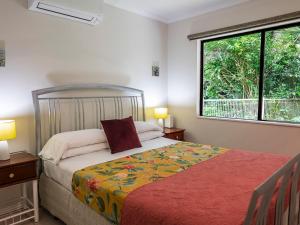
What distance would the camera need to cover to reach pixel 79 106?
3.06 metres

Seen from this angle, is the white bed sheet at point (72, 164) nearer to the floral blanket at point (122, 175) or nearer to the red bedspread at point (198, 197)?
the floral blanket at point (122, 175)

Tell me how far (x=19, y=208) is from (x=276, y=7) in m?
3.89

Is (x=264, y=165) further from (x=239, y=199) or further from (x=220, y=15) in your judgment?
(x=220, y=15)

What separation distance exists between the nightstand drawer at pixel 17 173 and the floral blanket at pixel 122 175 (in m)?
0.53

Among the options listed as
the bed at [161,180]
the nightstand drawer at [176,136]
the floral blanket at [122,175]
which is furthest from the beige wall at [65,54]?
the floral blanket at [122,175]

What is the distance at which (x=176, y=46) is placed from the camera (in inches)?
163

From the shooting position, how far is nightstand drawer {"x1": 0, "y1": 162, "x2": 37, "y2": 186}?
207cm

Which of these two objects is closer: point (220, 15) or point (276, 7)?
point (276, 7)

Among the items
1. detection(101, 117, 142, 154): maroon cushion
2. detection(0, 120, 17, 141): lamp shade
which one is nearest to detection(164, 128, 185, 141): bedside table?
detection(101, 117, 142, 154): maroon cushion

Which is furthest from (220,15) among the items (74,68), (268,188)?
(268,188)

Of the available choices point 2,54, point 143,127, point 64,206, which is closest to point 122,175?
point 64,206

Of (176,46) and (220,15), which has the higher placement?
(220,15)

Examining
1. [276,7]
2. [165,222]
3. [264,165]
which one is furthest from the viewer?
[276,7]

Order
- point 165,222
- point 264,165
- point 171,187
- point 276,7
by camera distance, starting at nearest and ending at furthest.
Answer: point 165,222 < point 171,187 < point 264,165 < point 276,7
